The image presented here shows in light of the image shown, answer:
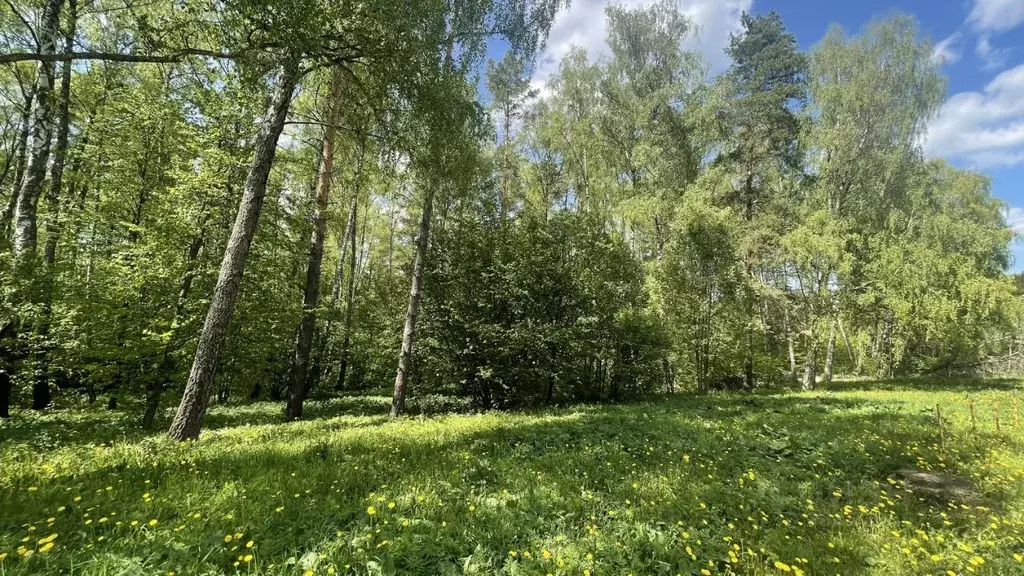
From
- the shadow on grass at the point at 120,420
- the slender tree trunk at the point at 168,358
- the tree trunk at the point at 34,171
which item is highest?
the tree trunk at the point at 34,171

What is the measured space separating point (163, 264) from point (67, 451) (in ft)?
16.2

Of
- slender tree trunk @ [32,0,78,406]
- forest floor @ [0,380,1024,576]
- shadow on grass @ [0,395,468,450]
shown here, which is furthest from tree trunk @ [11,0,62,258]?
forest floor @ [0,380,1024,576]

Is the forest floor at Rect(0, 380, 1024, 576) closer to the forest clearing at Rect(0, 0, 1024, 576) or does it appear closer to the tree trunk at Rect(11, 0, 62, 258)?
the forest clearing at Rect(0, 0, 1024, 576)

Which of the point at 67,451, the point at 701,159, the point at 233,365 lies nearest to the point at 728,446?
the point at 67,451

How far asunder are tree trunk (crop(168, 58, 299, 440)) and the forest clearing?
49mm

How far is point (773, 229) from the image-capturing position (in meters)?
21.8

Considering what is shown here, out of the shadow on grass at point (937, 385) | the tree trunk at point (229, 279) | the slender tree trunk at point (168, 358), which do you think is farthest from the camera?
the shadow on grass at point (937, 385)

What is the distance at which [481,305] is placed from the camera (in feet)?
44.8

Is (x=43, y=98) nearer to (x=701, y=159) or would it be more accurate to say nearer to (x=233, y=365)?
(x=233, y=365)

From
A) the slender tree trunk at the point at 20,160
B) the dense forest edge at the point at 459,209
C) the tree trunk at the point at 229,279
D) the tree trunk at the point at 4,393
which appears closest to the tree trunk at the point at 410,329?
the dense forest edge at the point at 459,209

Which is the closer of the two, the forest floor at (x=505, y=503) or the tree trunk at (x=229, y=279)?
the forest floor at (x=505, y=503)

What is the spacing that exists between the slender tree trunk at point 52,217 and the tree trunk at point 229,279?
16.4ft

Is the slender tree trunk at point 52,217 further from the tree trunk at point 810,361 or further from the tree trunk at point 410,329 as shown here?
the tree trunk at point 810,361

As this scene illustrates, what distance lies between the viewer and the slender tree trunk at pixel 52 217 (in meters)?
9.26
